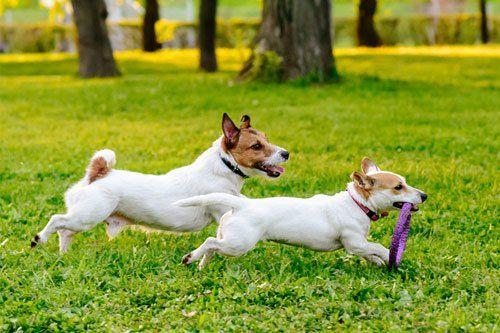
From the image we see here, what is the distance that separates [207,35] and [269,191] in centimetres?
1350

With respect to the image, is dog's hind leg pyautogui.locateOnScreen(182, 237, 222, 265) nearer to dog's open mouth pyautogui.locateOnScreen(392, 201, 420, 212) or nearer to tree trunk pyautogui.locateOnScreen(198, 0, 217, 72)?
dog's open mouth pyautogui.locateOnScreen(392, 201, 420, 212)

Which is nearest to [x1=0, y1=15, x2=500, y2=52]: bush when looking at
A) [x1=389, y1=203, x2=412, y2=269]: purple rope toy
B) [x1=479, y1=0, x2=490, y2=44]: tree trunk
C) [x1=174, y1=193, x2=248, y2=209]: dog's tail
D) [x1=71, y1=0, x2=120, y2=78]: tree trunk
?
[x1=479, y1=0, x2=490, y2=44]: tree trunk

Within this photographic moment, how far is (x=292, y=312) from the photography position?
492 cm

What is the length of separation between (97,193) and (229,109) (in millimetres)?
7416

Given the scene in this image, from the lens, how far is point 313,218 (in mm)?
5609

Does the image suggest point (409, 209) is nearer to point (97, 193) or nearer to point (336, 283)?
point (336, 283)

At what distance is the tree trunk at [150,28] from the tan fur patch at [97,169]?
2566cm

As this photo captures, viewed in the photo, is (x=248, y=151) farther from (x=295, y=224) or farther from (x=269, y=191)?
(x=269, y=191)

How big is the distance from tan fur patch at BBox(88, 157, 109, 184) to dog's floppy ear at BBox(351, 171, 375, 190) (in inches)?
68.3

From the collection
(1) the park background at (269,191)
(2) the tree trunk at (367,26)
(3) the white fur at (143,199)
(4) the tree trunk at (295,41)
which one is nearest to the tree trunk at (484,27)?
(2) the tree trunk at (367,26)

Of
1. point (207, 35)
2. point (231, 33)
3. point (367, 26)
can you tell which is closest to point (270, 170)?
point (207, 35)

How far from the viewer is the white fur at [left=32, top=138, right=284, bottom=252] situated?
19.3 ft

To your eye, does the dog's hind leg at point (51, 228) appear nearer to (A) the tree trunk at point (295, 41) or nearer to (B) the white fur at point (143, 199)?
(B) the white fur at point (143, 199)

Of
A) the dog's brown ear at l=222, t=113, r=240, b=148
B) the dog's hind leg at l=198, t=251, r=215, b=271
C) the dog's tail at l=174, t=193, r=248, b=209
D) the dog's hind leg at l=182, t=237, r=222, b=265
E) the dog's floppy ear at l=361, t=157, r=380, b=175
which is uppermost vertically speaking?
the dog's brown ear at l=222, t=113, r=240, b=148
